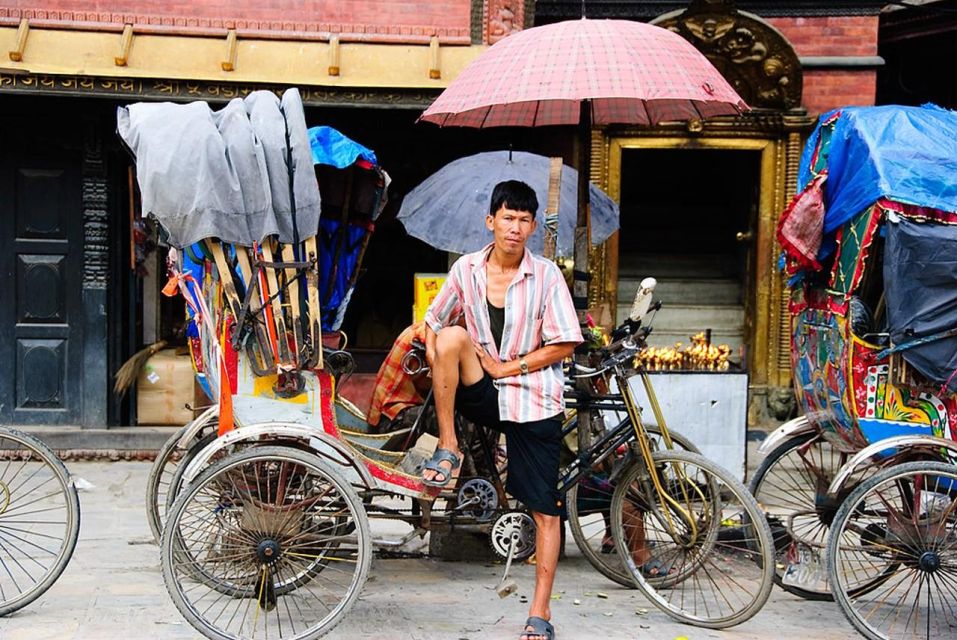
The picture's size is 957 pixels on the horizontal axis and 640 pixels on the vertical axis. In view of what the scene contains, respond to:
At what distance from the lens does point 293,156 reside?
508 cm

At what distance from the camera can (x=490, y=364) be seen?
5.00 meters

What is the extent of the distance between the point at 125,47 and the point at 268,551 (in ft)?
17.2

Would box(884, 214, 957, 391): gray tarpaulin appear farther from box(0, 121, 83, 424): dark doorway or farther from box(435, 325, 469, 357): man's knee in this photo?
box(0, 121, 83, 424): dark doorway

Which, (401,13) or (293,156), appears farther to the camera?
(401,13)

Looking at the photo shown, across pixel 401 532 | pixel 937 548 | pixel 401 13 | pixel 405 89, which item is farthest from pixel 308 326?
pixel 401 13

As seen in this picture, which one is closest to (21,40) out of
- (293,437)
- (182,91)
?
(182,91)

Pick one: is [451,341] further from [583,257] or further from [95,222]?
[95,222]

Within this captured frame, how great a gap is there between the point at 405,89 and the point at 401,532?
3457 mm

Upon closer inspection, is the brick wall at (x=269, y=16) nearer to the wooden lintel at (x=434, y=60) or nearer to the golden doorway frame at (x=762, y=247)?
the wooden lintel at (x=434, y=60)

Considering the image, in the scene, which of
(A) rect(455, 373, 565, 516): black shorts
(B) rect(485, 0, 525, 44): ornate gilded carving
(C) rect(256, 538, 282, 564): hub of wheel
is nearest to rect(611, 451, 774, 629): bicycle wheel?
(A) rect(455, 373, 565, 516): black shorts

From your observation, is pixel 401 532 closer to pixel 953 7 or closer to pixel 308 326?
pixel 308 326

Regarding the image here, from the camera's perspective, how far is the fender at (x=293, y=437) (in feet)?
16.4

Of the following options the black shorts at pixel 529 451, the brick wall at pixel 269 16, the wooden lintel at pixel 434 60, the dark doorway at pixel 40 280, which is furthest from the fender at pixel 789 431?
the dark doorway at pixel 40 280

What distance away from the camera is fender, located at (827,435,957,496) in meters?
5.01
